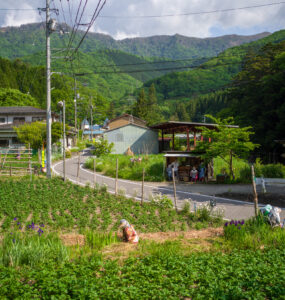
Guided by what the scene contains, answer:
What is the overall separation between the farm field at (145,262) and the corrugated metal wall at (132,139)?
94.9ft

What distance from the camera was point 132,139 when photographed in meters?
39.5

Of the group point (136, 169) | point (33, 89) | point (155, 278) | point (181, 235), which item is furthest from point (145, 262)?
point (33, 89)

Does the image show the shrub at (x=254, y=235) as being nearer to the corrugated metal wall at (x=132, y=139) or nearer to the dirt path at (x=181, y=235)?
the dirt path at (x=181, y=235)

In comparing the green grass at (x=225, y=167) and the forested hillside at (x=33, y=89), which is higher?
the forested hillside at (x=33, y=89)

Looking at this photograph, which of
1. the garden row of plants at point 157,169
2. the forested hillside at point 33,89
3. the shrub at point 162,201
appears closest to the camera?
the shrub at point 162,201

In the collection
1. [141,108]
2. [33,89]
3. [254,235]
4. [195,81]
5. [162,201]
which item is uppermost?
[195,81]

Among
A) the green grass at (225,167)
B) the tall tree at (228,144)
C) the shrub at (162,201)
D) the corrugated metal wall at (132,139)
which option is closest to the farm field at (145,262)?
the shrub at (162,201)

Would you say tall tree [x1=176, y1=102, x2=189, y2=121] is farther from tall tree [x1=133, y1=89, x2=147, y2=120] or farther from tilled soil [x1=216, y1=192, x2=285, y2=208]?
tilled soil [x1=216, y1=192, x2=285, y2=208]

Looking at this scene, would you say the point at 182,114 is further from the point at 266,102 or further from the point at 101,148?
the point at 101,148

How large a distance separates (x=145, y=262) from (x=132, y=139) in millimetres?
33637

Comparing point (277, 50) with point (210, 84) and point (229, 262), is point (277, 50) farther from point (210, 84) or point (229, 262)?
point (210, 84)

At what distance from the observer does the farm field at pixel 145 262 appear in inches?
189

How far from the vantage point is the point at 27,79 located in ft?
272

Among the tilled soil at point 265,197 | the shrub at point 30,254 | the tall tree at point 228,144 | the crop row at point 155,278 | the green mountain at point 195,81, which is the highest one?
the green mountain at point 195,81
